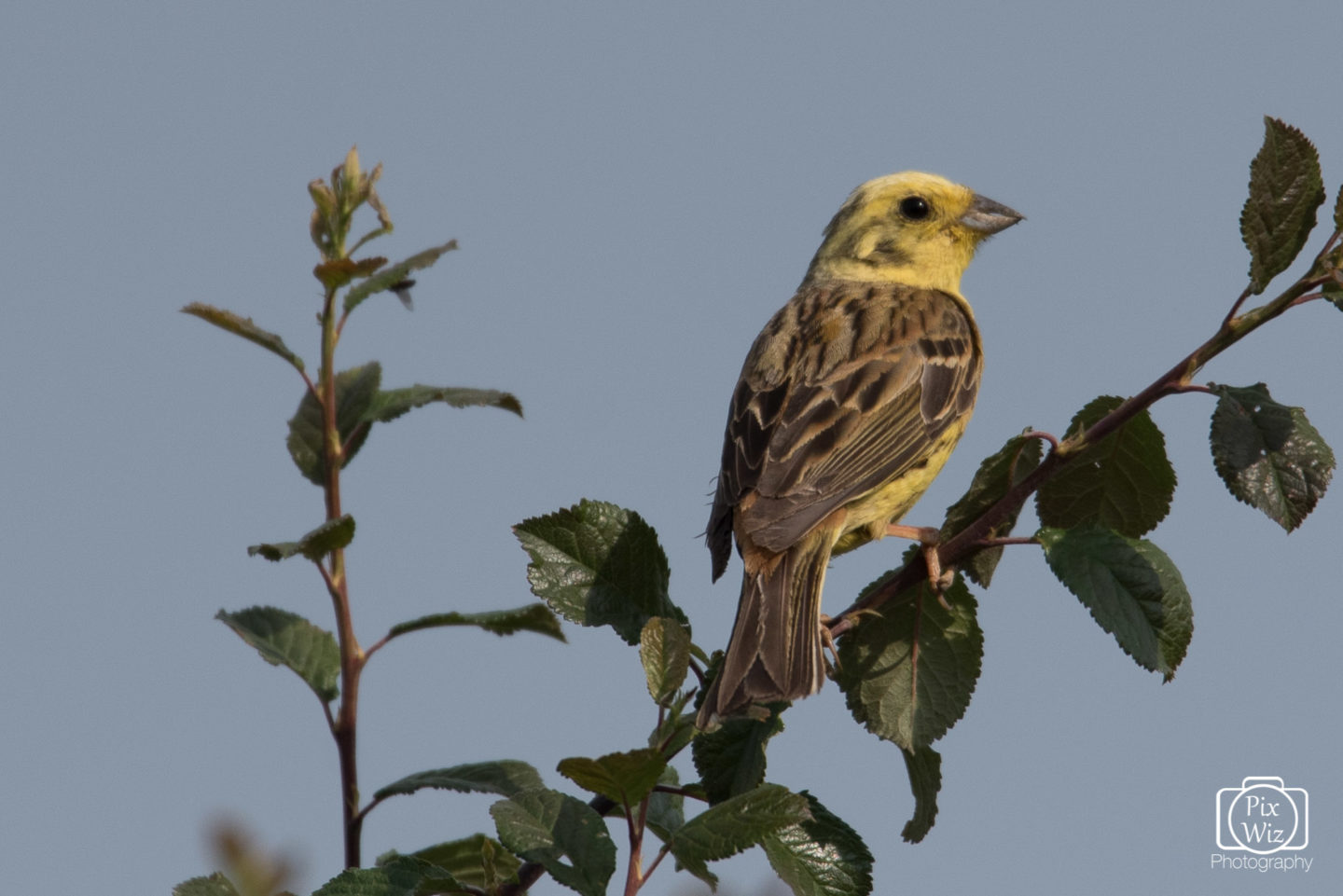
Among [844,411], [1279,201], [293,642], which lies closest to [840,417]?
[844,411]

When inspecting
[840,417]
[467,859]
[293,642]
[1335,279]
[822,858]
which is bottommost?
[822,858]

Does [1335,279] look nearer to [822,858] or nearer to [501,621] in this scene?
[822,858]

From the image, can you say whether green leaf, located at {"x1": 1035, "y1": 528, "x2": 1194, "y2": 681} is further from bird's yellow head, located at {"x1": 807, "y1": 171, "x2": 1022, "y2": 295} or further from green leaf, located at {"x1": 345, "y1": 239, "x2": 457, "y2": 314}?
bird's yellow head, located at {"x1": 807, "y1": 171, "x2": 1022, "y2": 295}

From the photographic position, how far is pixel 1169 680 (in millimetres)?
3123

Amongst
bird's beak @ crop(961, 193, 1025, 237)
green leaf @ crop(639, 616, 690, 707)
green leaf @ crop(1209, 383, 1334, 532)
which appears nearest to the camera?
green leaf @ crop(639, 616, 690, 707)

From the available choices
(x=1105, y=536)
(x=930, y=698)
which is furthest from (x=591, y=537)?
(x=1105, y=536)

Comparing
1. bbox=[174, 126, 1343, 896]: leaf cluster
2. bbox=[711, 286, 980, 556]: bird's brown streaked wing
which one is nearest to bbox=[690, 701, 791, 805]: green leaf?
bbox=[174, 126, 1343, 896]: leaf cluster

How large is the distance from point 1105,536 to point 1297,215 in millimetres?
761

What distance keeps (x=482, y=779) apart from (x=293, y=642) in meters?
0.55

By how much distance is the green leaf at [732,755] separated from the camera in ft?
10.2

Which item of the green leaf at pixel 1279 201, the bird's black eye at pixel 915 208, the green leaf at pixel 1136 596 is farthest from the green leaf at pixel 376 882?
the bird's black eye at pixel 915 208

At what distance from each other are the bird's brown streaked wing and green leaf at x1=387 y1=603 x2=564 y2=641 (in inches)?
39.4

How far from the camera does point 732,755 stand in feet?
10.4

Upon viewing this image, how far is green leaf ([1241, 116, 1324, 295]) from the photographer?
3016 millimetres
